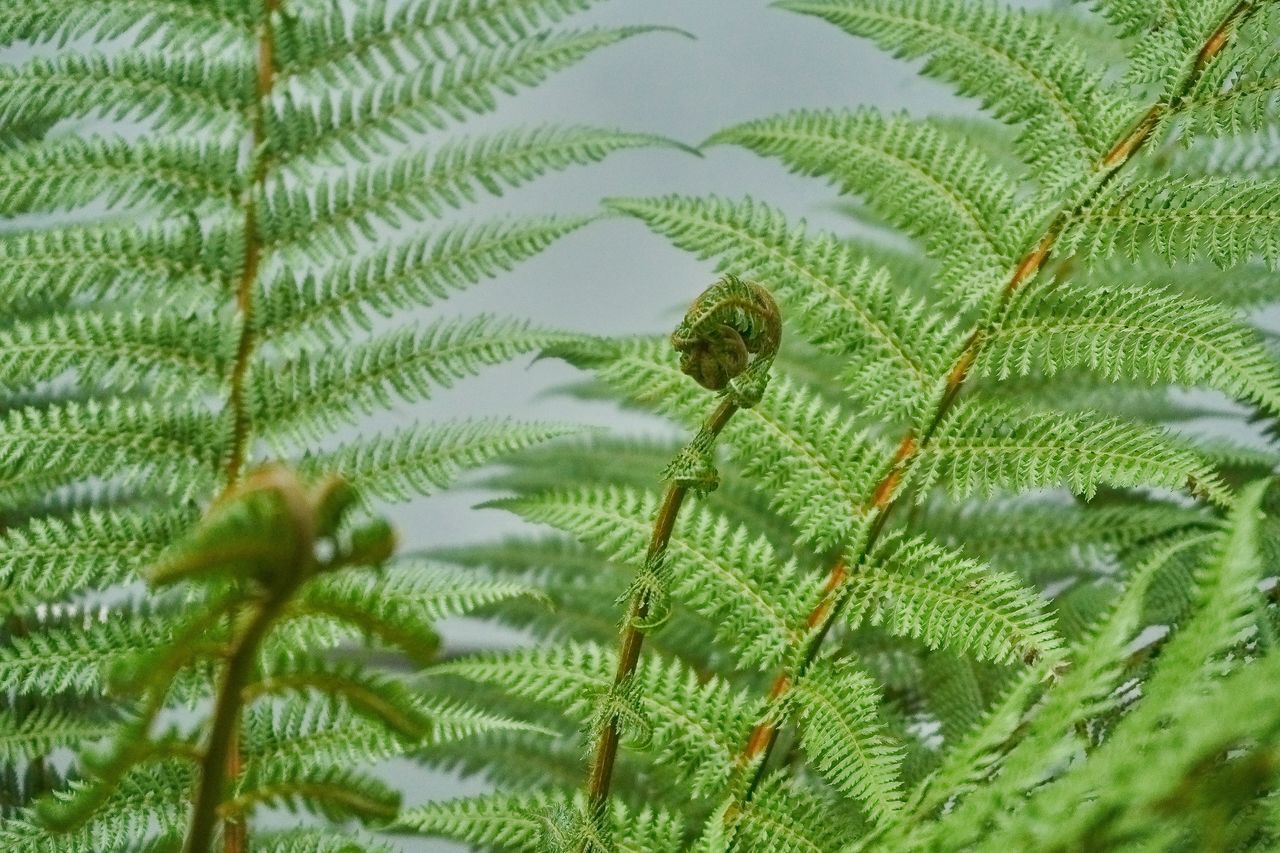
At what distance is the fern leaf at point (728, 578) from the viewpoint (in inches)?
25.4

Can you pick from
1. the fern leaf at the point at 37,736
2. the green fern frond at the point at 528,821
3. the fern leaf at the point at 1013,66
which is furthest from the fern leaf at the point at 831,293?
the fern leaf at the point at 37,736

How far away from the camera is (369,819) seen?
0.44 metres

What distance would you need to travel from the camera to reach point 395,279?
2.59 feet

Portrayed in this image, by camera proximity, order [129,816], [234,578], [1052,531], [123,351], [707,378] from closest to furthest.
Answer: [234,578]
[707,378]
[129,816]
[123,351]
[1052,531]

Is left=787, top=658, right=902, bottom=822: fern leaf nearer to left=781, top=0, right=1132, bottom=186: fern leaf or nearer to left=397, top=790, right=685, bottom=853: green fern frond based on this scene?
left=397, top=790, right=685, bottom=853: green fern frond

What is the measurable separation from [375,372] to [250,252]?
11 centimetres

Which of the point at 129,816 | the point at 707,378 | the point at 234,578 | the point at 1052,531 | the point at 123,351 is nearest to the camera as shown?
the point at 234,578

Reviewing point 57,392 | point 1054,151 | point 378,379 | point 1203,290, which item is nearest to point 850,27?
point 1054,151

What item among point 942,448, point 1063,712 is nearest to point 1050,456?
point 942,448

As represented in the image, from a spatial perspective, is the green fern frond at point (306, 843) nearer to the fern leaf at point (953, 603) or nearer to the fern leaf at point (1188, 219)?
the fern leaf at point (953, 603)

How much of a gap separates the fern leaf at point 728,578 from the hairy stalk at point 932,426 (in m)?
0.01

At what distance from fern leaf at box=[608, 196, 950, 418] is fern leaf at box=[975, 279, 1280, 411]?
0.04 metres

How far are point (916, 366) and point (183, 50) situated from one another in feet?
1.62

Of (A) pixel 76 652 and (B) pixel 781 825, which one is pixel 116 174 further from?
(B) pixel 781 825
